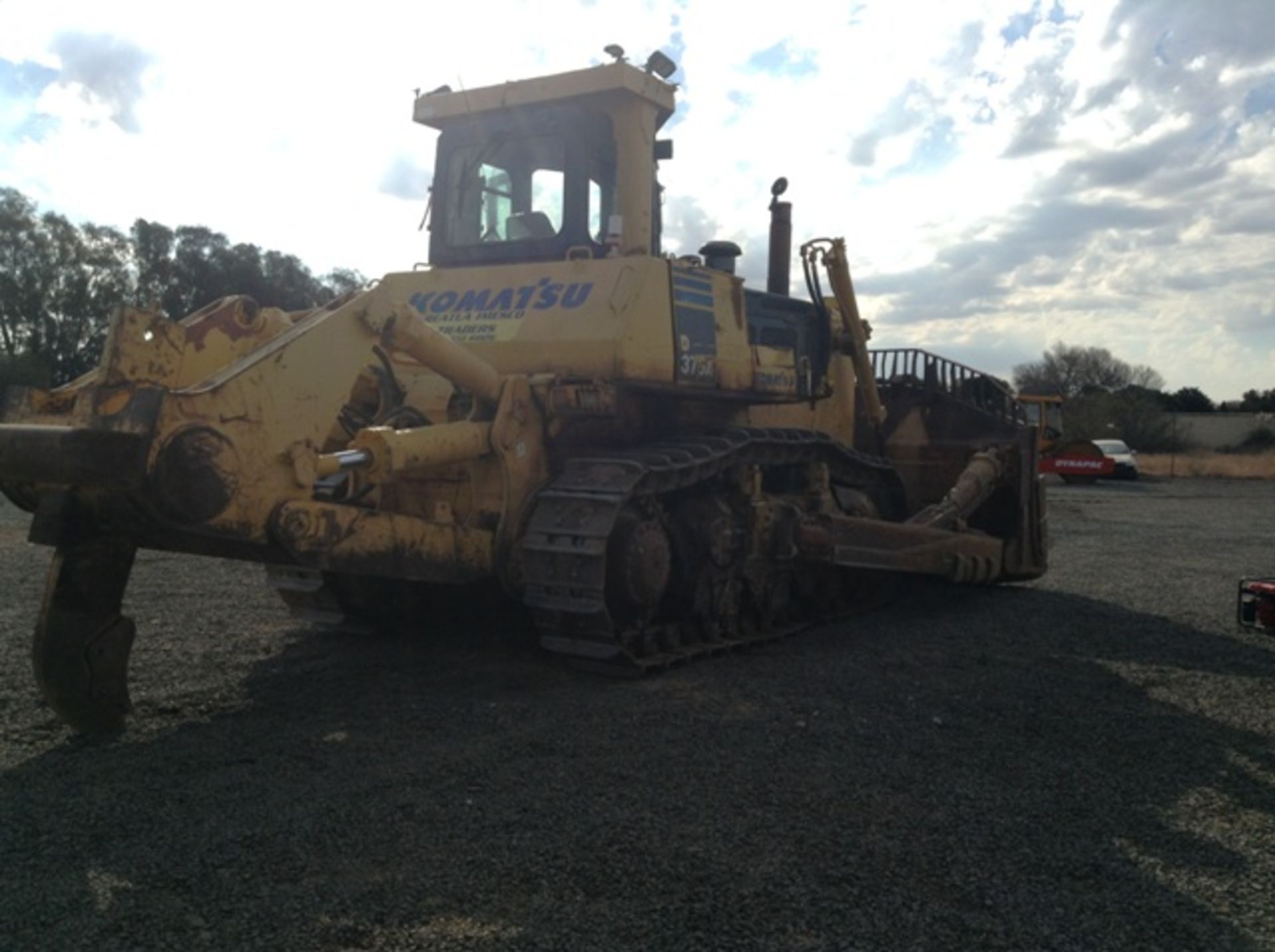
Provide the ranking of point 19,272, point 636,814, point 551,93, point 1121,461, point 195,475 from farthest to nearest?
point 1121,461 → point 19,272 → point 551,93 → point 195,475 → point 636,814

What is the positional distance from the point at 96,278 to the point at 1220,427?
5755 cm

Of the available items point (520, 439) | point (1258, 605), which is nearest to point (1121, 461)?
point (1258, 605)

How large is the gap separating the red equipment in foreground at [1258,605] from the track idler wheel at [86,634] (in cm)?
716

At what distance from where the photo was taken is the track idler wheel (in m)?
4.73

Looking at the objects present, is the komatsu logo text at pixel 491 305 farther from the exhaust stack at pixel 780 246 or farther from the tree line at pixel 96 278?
the tree line at pixel 96 278

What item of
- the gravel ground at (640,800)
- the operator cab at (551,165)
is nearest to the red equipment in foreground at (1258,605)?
the gravel ground at (640,800)

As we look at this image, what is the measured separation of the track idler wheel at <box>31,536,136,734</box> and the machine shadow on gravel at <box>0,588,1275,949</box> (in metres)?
0.22

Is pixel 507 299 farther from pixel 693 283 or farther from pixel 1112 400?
pixel 1112 400

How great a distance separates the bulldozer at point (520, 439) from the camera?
15.8 feet

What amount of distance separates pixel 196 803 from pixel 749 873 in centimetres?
206

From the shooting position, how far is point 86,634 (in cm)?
480

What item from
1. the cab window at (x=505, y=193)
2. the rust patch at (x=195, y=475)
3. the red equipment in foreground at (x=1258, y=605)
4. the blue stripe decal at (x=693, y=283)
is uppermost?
the cab window at (x=505, y=193)

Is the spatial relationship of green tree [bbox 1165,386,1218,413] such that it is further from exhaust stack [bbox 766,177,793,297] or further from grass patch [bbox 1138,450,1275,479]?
exhaust stack [bbox 766,177,793,297]

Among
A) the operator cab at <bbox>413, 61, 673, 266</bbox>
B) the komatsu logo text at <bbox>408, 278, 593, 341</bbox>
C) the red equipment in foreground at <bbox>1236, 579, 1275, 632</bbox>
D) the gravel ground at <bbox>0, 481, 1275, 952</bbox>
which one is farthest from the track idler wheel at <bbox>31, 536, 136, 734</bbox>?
the red equipment in foreground at <bbox>1236, 579, 1275, 632</bbox>
